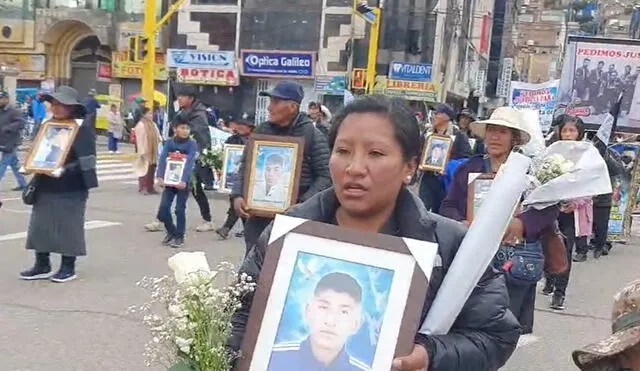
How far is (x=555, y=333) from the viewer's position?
7090mm

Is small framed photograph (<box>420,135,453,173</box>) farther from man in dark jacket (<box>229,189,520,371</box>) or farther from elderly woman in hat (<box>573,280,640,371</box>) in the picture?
elderly woman in hat (<box>573,280,640,371</box>)

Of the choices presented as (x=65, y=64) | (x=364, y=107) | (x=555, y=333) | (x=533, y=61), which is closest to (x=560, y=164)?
(x=555, y=333)

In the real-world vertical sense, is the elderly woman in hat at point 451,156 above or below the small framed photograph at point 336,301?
below

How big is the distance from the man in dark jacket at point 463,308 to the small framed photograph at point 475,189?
2423mm

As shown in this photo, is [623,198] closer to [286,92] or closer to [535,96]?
[535,96]

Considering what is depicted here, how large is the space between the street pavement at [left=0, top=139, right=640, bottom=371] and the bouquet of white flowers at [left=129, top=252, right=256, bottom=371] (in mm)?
3615

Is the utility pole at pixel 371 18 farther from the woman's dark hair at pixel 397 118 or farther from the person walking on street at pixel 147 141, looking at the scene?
the woman's dark hair at pixel 397 118

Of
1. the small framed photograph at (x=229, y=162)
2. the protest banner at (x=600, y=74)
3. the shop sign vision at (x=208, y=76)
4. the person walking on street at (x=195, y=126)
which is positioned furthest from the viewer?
the shop sign vision at (x=208, y=76)

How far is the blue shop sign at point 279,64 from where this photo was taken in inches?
1224

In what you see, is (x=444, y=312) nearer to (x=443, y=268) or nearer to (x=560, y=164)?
(x=443, y=268)

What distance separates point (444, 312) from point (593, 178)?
372cm

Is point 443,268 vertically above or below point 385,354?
above

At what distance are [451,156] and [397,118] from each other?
931 centimetres

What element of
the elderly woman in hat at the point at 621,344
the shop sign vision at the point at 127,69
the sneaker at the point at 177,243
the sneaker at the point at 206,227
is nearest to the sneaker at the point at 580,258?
the sneaker at the point at 206,227
